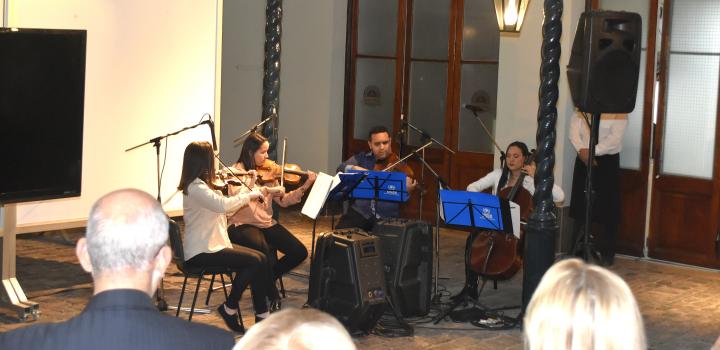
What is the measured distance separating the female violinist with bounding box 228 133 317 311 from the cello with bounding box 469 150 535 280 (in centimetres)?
125

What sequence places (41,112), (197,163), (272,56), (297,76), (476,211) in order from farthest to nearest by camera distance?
(297,76), (272,56), (476,211), (41,112), (197,163)

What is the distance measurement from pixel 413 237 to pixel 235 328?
1.34 metres

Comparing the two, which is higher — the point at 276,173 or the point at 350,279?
the point at 276,173

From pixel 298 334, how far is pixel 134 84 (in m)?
6.68

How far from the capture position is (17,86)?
269 inches

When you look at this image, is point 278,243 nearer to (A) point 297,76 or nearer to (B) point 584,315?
(A) point 297,76

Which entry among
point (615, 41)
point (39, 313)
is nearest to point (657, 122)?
point (615, 41)

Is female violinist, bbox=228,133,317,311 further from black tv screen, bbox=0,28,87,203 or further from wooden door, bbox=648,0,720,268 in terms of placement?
→ wooden door, bbox=648,0,720,268

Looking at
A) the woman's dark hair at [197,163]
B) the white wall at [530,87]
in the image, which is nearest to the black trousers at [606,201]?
the white wall at [530,87]

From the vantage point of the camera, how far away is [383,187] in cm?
768

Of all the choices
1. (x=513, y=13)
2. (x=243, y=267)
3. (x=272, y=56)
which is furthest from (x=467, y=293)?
(x=513, y=13)

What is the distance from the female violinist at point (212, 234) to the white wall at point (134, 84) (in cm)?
155

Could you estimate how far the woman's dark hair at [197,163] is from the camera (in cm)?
672

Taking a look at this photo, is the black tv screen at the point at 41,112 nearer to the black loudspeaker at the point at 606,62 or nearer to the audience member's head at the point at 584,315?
the black loudspeaker at the point at 606,62
